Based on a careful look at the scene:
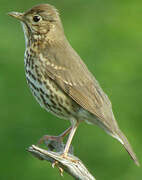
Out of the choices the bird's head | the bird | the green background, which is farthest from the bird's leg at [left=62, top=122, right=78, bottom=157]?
the bird's head

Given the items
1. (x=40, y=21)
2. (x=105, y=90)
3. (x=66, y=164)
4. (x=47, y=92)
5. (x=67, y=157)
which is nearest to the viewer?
(x=66, y=164)

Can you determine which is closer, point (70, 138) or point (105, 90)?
point (70, 138)

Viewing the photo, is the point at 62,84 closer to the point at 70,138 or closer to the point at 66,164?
the point at 70,138

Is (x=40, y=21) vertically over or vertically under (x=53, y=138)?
over

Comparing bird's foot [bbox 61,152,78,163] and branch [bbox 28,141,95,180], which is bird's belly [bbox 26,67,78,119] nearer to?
bird's foot [bbox 61,152,78,163]

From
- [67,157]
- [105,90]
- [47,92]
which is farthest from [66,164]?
[105,90]

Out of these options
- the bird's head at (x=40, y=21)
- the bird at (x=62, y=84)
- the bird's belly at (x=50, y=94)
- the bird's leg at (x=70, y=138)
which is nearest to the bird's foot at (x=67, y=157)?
the bird's leg at (x=70, y=138)

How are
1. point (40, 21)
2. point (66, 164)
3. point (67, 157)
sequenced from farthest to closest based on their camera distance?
point (40, 21) → point (67, 157) → point (66, 164)

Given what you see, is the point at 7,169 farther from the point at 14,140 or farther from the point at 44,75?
the point at 44,75
